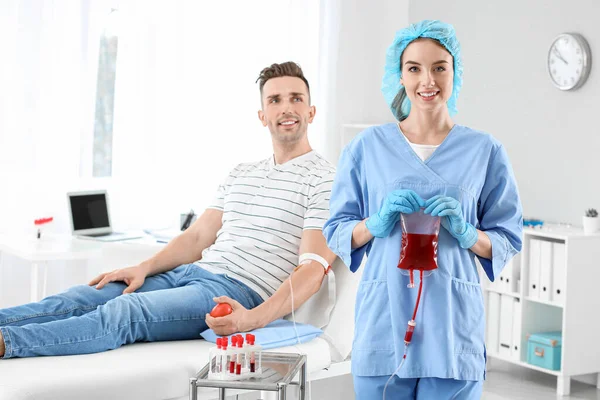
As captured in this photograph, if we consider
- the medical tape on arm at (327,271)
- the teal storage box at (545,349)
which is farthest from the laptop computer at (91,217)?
the teal storage box at (545,349)

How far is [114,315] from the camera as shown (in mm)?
2188

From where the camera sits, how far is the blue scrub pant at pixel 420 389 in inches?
64.2

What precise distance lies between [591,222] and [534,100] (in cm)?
80

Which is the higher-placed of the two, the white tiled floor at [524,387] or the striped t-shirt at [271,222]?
the striped t-shirt at [271,222]

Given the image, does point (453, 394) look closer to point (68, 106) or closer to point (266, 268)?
point (266, 268)

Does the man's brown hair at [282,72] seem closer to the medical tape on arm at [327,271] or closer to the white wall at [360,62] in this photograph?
the medical tape on arm at [327,271]

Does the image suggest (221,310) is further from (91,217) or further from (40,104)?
(40,104)

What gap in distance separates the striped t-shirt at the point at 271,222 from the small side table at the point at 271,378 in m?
0.48

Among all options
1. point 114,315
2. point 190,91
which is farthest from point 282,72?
point 190,91

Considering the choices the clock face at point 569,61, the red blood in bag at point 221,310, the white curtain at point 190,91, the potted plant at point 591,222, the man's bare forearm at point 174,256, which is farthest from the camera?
the white curtain at point 190,91

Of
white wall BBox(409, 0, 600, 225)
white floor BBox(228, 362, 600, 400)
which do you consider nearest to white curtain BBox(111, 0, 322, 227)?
white wall BBox(409, 0, 600, 225)

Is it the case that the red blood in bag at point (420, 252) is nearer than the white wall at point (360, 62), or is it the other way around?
the red blood in bag at point (420, 252)

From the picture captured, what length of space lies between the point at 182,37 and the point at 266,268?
7.99 ft

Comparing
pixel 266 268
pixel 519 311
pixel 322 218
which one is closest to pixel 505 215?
pixel 322 218
